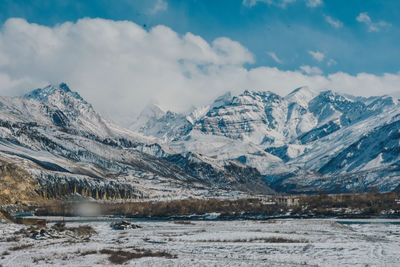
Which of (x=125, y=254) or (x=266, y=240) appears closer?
(x=125, y=254)

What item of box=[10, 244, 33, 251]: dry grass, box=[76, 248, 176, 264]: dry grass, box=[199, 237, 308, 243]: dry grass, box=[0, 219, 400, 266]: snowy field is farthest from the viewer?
box=[199, 237, 308, 243]: dry grass

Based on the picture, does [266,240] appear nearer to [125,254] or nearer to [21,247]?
[125,254]

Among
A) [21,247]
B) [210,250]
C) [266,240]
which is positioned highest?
[21,247]

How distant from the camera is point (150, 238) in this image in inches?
3474

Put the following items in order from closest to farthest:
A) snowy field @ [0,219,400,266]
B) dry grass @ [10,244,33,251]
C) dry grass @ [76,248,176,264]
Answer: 1. snowy field @ [0,219,400,266]
2. dry grass @ [76,248,176,264]
3. dry grass @ [10,244,33,251]

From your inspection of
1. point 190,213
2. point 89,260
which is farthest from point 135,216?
point 89,260

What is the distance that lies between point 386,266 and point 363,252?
38.9 feet

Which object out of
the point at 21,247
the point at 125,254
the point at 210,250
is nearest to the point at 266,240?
the point at 210,250

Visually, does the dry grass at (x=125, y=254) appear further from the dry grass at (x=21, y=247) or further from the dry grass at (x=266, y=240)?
the dry grass at (x=266, y=240)

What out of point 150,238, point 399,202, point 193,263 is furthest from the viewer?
point 399,202

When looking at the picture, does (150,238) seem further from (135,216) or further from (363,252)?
(135,216)

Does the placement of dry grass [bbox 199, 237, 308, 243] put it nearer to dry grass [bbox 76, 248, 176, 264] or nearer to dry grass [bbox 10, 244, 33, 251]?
dry grass [bbox 76, 248, 176, 264]

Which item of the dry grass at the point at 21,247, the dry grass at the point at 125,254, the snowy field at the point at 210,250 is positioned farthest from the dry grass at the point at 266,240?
the dry grass at the point at 21,247

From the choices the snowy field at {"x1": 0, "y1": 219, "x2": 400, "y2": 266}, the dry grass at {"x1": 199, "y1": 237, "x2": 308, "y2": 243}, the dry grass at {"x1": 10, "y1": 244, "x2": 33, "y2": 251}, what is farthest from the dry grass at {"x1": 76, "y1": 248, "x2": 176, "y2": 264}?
the dry grass at {"x1": 199, "y1": 237, "x2": 308, "y2": 243}
